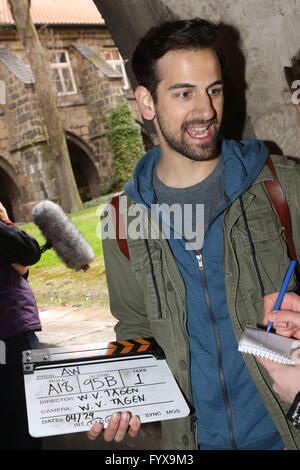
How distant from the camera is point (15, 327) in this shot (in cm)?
210

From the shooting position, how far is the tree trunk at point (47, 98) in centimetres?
735

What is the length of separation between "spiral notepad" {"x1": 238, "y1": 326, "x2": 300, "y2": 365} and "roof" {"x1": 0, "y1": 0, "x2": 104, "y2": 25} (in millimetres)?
11162

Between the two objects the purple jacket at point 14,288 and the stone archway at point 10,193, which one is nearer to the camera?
the purple jacket at point 14,288

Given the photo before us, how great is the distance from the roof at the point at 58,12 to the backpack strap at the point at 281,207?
10.8 meters

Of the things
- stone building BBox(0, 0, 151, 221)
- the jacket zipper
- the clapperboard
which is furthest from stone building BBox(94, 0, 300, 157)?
stone building BBox(0, 0, 151, 221)

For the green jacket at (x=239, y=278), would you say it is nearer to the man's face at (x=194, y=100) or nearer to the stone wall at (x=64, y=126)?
the man's face at (x=194, y=100)

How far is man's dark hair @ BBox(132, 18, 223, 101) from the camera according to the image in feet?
4.34

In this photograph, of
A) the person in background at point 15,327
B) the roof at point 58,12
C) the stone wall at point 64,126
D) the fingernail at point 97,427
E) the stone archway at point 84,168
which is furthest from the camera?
the stone archway at point 84,168

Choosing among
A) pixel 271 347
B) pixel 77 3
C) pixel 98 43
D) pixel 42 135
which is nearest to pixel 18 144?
pixel 42 135

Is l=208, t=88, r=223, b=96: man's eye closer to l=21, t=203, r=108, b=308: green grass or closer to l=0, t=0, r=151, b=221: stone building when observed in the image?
l=21, t=203, r=108, b=308: green grass

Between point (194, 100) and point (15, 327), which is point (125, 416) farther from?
point (15, 327)

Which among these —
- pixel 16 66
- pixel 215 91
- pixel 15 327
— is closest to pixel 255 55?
pixel 215 91

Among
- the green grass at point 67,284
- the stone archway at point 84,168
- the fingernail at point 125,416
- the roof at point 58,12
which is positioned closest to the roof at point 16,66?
the roof at point 58,12
